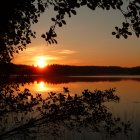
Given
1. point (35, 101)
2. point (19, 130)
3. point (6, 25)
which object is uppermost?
point (6, 25)

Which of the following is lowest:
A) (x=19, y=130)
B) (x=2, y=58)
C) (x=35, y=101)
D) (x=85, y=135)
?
(x=85, y=135)

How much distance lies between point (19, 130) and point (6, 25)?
9.83 ft

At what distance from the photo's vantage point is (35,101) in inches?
392

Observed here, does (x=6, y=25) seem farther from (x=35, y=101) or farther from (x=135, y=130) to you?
(x=135, y=130)

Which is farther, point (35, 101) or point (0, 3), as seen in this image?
point (35, 101)

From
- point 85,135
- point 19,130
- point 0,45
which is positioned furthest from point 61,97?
point 85,135

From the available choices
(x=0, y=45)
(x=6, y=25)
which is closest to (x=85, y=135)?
(x=0, y=45)

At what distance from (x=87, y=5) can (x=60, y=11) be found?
1.71 feet

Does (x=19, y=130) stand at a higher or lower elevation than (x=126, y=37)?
lower

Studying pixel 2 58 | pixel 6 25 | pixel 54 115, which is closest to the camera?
pixel 6 25

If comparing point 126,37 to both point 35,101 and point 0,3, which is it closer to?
point 0,3

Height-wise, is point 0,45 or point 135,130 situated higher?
point 0,45

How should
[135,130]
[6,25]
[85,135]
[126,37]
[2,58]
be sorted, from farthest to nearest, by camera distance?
[135,130] → [85,135] → [2,58] → [6,25] → [126,37]

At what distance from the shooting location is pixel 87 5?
6711 mm
